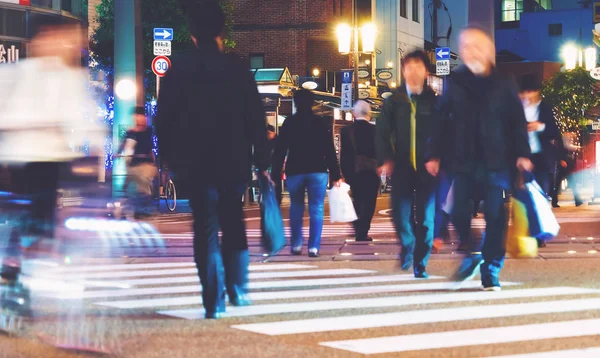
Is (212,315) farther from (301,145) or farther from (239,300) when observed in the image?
(301,145)

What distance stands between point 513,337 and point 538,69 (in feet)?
254

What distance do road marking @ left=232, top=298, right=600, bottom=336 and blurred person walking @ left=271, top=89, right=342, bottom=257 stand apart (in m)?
4.07

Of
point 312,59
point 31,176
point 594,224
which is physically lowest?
point 594,224

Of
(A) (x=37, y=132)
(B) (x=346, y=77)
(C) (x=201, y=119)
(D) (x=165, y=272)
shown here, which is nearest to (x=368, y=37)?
(B) (x=346, y=77)

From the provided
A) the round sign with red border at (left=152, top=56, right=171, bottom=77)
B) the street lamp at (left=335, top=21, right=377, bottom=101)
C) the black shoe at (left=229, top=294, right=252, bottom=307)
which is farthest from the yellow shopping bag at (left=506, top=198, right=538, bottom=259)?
the street lamp at (left=335, top=21, right=377, bottom=101)

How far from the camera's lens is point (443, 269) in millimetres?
9469

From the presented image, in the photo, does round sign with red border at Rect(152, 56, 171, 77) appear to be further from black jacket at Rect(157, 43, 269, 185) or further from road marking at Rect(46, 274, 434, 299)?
black jacket at Rect(157, 43, 269, 185)

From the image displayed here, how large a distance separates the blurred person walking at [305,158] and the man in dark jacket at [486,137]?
312 centimetres

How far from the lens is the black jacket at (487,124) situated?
751cm

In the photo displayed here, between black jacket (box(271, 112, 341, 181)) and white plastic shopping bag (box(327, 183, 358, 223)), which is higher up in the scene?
black jacket (box(271, 112, 341, 181))

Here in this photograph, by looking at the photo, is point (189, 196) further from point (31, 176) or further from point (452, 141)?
point (452, 141)

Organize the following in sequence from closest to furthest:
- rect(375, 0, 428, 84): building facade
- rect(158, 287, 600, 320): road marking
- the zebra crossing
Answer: the zebra crossing, rect(158, 287, 600, 320): road marking, rect(375, 0, 428, 84): building facade

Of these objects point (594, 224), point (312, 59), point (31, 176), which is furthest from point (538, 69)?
point (31, 176)

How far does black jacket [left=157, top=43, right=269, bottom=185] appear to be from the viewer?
247 inches
